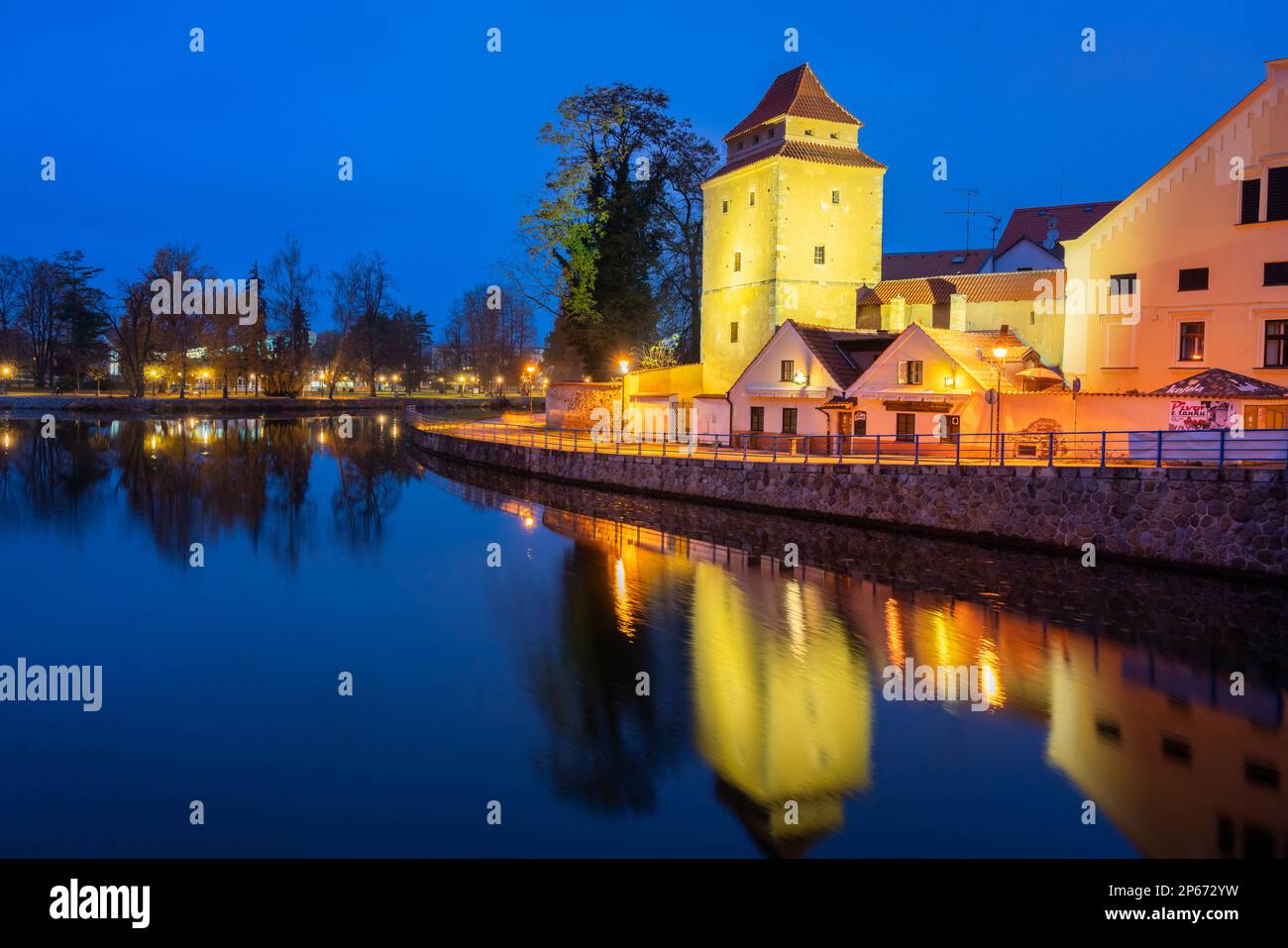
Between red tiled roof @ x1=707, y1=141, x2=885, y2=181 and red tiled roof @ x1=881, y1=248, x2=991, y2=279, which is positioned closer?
red tiled roof @ x1=707, y1=141, x2=885, y2=181

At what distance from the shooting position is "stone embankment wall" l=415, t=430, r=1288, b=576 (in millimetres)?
19750

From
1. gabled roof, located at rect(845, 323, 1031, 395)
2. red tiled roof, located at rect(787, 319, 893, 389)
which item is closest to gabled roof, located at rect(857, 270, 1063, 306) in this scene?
red tiled roof, located at rect(787, 319, 893, 389)

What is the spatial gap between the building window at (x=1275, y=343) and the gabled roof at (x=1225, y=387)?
73.3 inches

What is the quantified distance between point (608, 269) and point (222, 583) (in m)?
30.8

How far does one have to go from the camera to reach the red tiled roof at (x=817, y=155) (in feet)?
139

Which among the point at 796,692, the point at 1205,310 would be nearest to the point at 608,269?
the point at 1205,310

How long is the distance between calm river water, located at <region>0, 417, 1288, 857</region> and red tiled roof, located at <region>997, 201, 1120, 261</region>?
1329 inches

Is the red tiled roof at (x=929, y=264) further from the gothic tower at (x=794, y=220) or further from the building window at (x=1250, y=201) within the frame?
the building window at (x=1250, y=201)

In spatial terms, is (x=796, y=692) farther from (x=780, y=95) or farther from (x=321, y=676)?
(x=780, y=95)

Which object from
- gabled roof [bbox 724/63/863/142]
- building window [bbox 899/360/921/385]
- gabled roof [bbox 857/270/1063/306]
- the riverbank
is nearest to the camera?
building window [bbox 899/360/921/385]

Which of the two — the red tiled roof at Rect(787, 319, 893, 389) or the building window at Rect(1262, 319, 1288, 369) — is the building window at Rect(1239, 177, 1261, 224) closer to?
the building window at Rect(1262, 319, 1288, 369)

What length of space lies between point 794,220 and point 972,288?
7.96 m

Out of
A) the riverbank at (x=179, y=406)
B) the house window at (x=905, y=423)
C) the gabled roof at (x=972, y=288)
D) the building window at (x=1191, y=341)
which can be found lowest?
the house window at (x=905, y=423)

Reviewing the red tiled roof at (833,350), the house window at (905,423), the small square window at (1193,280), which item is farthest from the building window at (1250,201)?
the red tiled roof at (833,350)
